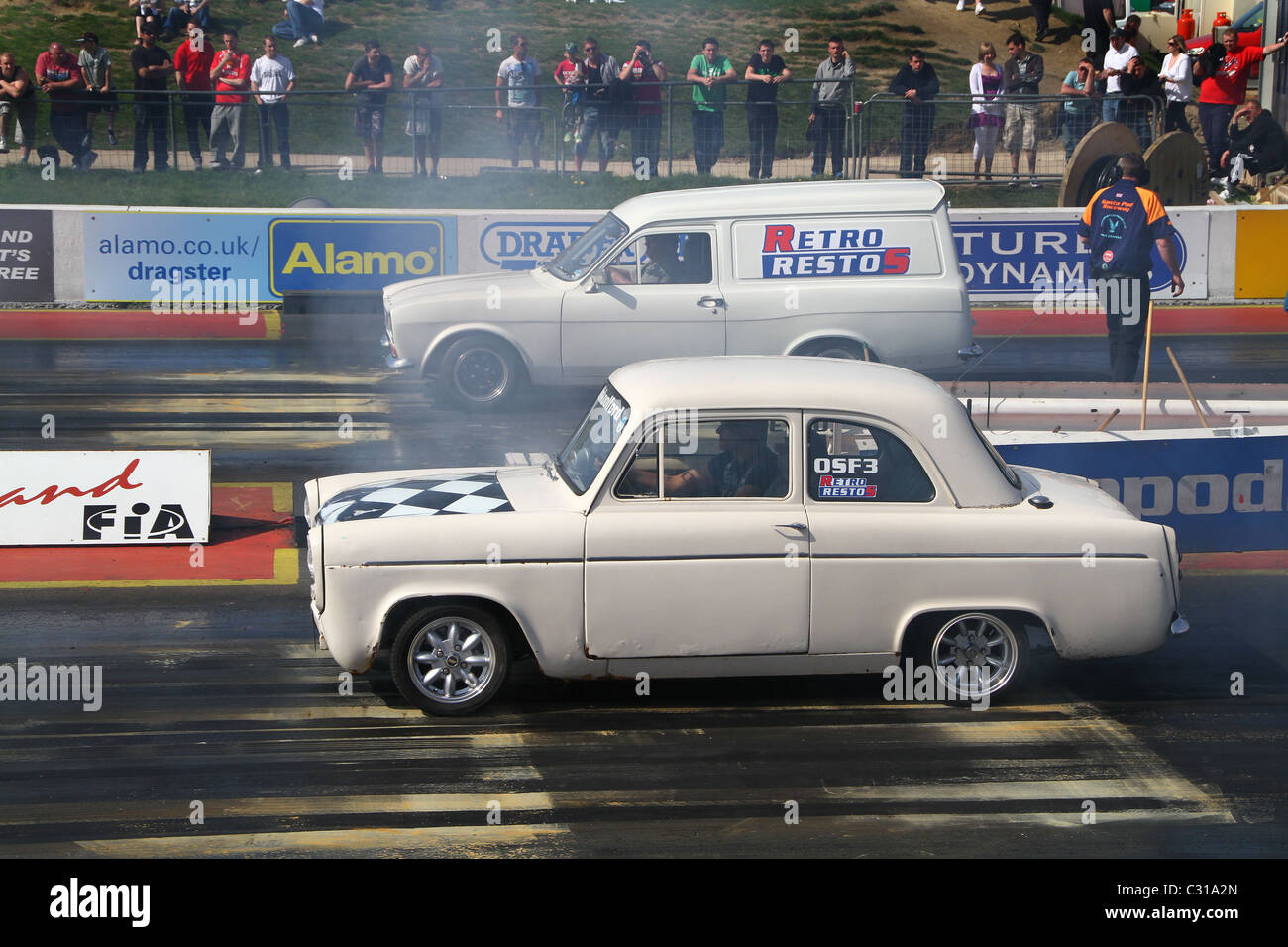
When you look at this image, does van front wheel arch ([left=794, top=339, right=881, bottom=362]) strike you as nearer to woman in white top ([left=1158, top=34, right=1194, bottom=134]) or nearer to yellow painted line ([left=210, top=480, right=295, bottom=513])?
yellow painted line ([left=210, top=480, right=295, bottom=513])

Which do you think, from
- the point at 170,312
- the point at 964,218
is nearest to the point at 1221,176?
the point at 964,218

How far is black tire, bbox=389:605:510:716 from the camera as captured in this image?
632 centimetres

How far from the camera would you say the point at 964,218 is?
1767 cm

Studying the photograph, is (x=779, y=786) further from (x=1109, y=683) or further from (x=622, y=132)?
(x=622, y=132)

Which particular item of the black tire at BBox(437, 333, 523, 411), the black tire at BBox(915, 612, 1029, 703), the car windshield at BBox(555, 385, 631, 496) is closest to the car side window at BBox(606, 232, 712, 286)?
the black tire at BBox(437, 333, 523, 411)

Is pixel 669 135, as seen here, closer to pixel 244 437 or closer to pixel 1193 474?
pixel 244 437

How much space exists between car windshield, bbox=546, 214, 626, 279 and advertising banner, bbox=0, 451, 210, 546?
4342 millimetres

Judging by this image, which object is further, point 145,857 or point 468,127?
point 468,127

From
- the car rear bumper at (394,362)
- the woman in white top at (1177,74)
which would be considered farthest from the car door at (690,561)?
the woman in white top at (1177,74)

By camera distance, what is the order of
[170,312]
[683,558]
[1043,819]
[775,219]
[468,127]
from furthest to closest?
[468,127]
[170,312]
[775,219]
[683,558]
[1043,819]

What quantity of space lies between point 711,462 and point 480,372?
6239mm

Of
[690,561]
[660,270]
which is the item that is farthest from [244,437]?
[690,561]

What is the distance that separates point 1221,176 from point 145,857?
1928cm
